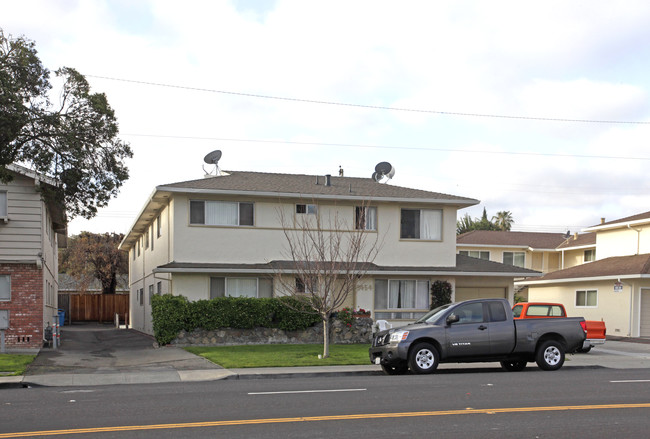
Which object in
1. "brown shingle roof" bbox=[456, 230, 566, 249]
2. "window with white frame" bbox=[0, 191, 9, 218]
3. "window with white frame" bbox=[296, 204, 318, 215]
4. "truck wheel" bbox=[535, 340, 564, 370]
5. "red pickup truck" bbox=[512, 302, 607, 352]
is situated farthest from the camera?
"brown shingle roof" bbox=[456, 230, 566, 249]

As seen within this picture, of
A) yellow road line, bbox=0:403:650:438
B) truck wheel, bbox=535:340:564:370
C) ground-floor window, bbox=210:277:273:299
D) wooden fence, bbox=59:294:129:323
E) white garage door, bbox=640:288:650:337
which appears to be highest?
ground-floor window, bbox=210:277:273:299

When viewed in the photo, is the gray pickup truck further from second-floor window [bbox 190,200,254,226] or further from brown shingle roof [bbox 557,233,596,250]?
brown shingle roof [bbox 557,233,596,250]

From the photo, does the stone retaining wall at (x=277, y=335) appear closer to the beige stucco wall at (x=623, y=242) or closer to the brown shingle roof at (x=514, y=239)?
the beige stucco wall at (x=623, y=242)

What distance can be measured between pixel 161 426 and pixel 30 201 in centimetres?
1575

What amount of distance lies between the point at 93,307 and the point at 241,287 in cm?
2516

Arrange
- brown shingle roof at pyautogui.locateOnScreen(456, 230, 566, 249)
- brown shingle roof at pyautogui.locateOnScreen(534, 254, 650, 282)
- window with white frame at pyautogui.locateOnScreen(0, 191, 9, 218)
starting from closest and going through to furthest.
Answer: window with white frame at pyautogui.locateOnScreen(0, 191, 9, 218)
brown shingle roof at pyautogui.locateOnScreen(534, 254, 650, 282)
brown shingle roof at pyautogui.locateOnScreen(456, 230, 566, 249)

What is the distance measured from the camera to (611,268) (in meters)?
35.5

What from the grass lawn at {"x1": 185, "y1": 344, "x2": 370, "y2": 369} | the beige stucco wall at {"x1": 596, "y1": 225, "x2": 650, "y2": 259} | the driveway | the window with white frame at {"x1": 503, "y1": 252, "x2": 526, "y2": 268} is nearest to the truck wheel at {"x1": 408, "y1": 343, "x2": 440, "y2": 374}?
the grass lawn at {"x1": 185, "y1": 344, "x2": 370, "y2": 369}

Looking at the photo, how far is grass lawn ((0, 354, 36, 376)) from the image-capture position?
16266 mm

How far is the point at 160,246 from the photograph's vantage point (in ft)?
93.7

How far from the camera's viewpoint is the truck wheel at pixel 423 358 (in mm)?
15875

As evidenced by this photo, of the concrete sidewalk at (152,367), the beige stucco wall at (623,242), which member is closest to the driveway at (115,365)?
the concrete sidewalk at (152,367)

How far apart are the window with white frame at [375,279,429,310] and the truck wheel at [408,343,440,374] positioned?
11.0 m

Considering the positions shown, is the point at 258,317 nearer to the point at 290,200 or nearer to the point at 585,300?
the point at 290,200
